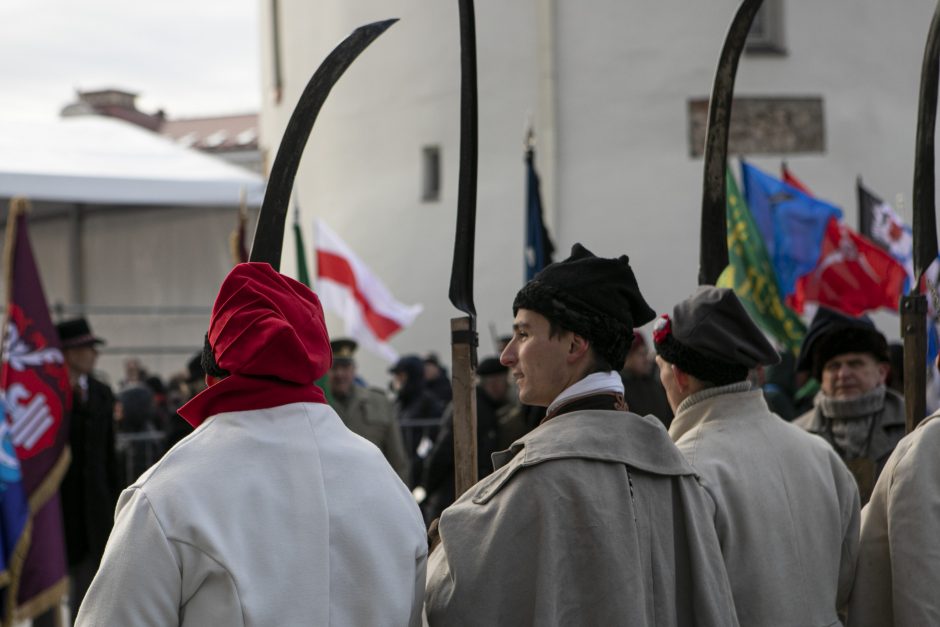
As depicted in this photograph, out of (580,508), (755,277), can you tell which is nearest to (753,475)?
(580,508)

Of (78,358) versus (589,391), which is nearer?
(589,391)

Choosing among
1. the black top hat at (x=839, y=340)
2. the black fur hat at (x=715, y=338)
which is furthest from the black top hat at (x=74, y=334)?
the black fur hat at (x=715, y=338)

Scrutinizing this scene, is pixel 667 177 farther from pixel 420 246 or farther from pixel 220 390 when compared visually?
pixel 220 390

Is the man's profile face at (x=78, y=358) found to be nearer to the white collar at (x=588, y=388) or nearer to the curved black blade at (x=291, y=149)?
the curved black blade at (x=291, y=149)

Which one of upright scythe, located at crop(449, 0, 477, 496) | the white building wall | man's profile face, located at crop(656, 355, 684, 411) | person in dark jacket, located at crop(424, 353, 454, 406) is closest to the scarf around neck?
upright scythe, located at crop(449, 0, 477, 496)

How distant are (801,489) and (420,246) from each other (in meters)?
14.7

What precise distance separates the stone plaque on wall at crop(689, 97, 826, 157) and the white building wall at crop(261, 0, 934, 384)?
108 mm

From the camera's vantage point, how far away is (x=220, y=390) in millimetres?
2977

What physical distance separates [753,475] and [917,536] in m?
Result: 0.49

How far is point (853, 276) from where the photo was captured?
463 inches

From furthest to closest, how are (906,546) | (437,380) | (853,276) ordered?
(437,380) < (853,276) < (906,546)

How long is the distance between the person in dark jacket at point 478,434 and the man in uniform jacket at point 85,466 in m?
2.00

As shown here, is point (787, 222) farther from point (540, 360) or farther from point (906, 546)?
point (540, 360)

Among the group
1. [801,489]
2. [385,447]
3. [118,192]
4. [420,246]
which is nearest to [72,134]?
[118,192]
